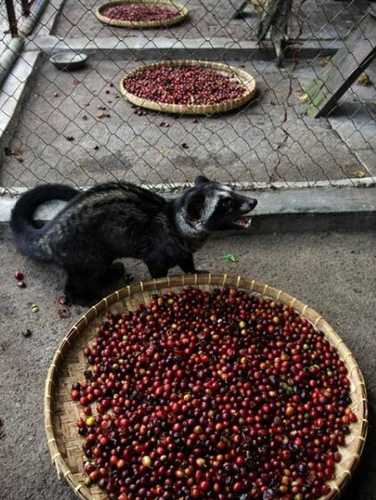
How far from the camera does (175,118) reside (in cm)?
552

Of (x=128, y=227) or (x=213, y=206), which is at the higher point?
(x=213, y=206)

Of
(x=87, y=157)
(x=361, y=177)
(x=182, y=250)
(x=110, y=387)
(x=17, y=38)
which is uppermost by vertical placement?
(x=361, y=177)

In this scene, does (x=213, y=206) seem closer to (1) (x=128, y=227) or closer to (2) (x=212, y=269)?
(1) (x=128, y=227)

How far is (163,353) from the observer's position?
296cm

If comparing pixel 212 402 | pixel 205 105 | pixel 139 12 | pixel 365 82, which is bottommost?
pixel 139 12

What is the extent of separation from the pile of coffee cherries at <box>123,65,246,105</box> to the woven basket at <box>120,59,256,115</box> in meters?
0.06

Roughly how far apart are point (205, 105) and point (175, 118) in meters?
0.34

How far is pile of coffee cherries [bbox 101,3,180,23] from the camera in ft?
25.0

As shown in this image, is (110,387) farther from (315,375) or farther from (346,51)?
(346,51)

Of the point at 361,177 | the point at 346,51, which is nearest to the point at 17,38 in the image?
the point at 346,51

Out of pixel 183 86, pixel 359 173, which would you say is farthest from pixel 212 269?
pixel 183 86

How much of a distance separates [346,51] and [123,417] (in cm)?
417

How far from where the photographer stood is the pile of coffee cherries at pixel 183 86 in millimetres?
5582

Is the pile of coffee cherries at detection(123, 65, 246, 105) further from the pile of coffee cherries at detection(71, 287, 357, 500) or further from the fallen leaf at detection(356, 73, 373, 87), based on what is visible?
the pile of coffee cherries at detection(71, 287, 357, 500)
